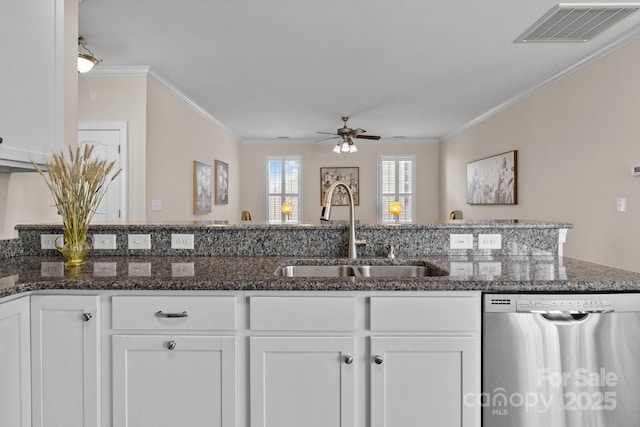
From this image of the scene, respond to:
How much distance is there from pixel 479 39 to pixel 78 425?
12.0ft

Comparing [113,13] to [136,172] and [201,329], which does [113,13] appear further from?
[201,329]

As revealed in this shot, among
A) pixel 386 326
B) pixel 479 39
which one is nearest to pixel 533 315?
pixel 386 326

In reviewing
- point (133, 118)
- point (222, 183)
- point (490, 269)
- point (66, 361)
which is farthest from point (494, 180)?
point (66, 361)

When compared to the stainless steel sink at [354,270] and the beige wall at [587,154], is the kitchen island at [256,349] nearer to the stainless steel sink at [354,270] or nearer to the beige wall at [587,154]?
the stainless steel sink at [354,270]

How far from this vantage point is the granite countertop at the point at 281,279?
1.44 metres

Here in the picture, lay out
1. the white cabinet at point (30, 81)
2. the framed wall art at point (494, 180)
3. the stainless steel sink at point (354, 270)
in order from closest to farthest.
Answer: the white cabinet at point (30, 81) < the stainless steel sink at point (354, 270) < the framed wall art at point (494, 180)

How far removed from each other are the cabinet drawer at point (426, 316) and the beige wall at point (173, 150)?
11.1ft

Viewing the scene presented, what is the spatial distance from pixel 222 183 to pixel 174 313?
18.0ft

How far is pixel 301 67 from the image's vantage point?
4.10 meters

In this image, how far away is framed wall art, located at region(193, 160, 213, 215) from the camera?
5367mm

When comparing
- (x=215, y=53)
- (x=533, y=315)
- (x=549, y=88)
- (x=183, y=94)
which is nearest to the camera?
(x=533, y=315)

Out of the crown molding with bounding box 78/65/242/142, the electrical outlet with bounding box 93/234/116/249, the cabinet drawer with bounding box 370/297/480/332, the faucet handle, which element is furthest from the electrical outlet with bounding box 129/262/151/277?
the crown molding with bounding box 78/65/242/142

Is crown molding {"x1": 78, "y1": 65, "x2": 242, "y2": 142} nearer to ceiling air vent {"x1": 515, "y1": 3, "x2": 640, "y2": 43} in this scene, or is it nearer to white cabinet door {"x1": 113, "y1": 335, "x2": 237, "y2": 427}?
white cabinet door {"x1": 113, "y1": 335, "x2": 237, "y2": 427}

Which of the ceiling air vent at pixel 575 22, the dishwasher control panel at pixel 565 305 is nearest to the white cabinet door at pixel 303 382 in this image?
the dishwasher control panel at pixel 565 305
